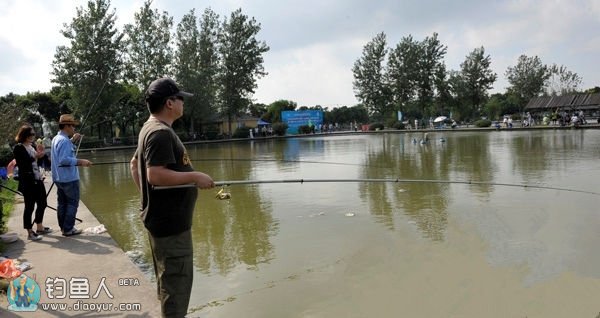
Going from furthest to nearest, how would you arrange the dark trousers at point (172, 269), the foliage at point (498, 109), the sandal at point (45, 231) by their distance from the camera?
1. the foliage at point (498, 109)
2. the sandal at point (45, 231)
3. the dark trousers at point (172, 269)

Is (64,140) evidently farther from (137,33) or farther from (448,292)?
(137,33)

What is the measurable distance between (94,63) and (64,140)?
38436 millimetres

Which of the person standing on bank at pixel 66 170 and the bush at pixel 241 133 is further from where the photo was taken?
the bush at pixel 241 133

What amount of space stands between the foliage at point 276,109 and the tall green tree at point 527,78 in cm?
4171

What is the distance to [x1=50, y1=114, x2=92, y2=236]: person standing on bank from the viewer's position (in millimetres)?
5695

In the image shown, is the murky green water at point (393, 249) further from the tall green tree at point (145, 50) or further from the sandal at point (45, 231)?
the tall green tree at point (145, 50)

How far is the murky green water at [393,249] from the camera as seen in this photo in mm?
4105

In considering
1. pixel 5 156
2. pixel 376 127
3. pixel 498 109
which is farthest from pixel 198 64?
pixel 498 109

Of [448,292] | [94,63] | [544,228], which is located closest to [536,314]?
[448,292]

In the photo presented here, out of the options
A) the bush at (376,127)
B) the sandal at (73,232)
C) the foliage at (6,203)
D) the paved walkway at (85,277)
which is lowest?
the paved walkway at (85,277)

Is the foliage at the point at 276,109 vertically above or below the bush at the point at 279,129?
above

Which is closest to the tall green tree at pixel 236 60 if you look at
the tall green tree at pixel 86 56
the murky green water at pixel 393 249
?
the tall green tree at pixel 86 56

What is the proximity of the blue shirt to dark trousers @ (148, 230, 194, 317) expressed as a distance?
11.9ft

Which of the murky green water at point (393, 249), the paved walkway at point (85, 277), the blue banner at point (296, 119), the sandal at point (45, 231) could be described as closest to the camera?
the paved walkway at point (85, 277)
